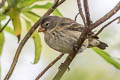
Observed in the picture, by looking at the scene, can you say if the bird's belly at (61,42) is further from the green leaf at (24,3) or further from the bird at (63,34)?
the green leaf at (24,3)

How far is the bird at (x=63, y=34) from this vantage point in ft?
8.47

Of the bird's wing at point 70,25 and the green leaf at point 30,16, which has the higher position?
the green leaf at point 30,16

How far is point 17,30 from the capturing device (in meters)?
1.65

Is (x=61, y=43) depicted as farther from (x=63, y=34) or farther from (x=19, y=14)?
(x=19, y=14)

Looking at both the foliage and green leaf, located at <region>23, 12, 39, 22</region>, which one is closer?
the foliage

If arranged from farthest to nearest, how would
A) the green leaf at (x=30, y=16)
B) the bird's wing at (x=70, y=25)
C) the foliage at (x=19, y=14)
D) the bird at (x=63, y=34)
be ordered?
the bird's wing at (x=70, y=25) → the bird at (x=63, y=34) → the green leaf at (x=30, y=16) → the foliage at (x=19, y=14)

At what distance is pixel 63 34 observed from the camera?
2.81m

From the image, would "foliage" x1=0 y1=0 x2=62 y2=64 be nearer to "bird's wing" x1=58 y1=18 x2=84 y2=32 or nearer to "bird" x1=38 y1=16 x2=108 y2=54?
"bird" x1=38 y1=16 x2=108 y2=54

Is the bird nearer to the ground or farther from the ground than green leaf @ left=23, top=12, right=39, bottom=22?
nearer to the ground

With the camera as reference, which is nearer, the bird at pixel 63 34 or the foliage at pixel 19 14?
the foliage at pixel 19 14

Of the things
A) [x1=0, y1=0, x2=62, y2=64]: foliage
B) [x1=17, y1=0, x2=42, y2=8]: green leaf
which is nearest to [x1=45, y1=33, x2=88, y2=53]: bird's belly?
[x1=0, y1=0, x2=62, y2=64]: foliage

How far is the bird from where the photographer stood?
2.58 meters

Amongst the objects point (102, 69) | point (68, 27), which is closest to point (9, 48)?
point (68, 27)

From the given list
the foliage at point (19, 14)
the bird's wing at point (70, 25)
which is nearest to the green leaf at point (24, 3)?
the foliage at point (19, 14)
